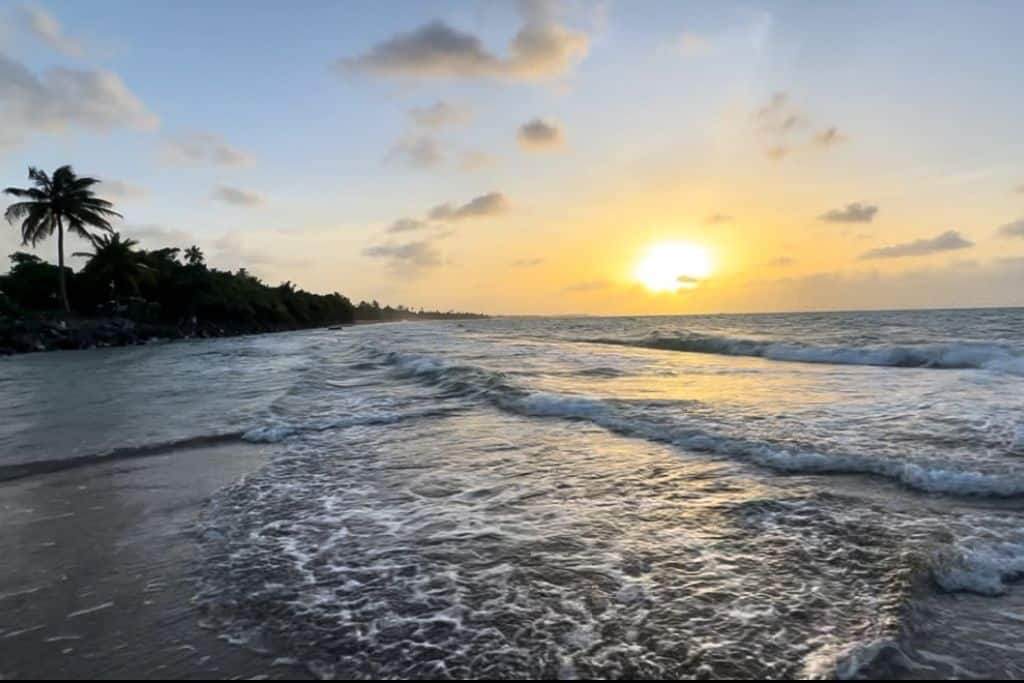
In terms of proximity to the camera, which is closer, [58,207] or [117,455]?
[117,455]

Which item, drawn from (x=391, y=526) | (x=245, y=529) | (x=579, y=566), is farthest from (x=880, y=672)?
(x=245, y=529)

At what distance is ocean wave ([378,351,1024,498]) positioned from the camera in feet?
21.0

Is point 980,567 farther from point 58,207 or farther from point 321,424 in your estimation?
point 58,207

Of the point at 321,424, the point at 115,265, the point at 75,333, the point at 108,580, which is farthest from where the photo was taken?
the point at 115,265

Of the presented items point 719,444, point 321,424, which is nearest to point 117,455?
point 321,424

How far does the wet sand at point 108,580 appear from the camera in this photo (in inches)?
130

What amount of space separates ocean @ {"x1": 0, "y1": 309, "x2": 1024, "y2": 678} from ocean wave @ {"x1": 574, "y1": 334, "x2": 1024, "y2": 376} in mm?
6762

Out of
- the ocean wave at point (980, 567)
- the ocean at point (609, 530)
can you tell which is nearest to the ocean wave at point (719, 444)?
the ocean at point (609, 530)

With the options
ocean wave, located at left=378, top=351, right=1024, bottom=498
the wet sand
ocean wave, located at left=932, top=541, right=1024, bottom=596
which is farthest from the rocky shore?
ocean wave, located at left=932, top=541, right=1024, bottom=596

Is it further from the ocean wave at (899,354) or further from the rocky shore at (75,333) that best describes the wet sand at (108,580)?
the rocky shore at (75,333)

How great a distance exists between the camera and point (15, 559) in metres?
4.80

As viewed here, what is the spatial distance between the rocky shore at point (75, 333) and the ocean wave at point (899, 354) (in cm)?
3744

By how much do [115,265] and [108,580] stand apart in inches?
2193

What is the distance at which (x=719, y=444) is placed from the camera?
8414mm
